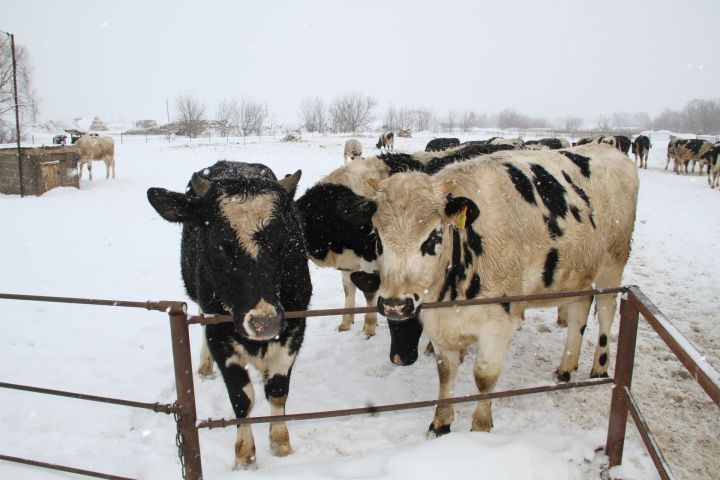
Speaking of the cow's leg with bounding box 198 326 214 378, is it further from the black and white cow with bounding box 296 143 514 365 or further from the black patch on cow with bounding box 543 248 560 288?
the black patch on cow with bounding box 543 248 560 288

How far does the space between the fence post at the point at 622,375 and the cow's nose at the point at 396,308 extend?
4.16 feet

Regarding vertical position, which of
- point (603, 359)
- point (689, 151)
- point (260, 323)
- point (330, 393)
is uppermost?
point (689, 151)

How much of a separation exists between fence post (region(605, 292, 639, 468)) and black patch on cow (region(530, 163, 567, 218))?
1.39m

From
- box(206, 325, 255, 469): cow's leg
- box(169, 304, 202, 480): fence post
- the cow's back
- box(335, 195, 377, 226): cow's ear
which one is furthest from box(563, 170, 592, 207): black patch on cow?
box(169, 304, 202, 480): fence post

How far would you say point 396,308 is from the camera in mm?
2738

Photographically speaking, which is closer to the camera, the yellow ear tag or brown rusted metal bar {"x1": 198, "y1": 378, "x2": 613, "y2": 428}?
brown rusted metal bar {"x1": 198, "y1": 378, "x2": 613, "y2": 428}

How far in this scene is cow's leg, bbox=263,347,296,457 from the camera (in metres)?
3.47

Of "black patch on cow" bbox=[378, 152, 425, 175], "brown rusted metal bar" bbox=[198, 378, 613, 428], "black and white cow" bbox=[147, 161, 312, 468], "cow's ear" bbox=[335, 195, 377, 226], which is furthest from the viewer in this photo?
"black patch on cow" bbox=[378, 152, 425, 175]

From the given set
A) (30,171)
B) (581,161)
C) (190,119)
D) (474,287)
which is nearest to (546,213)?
(474,287)

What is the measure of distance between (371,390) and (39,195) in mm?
14887

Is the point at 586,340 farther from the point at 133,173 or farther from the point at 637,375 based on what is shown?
the point at 133,173

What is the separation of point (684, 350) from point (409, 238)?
5.13 ft

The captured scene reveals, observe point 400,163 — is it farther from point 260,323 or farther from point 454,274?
point 260,323

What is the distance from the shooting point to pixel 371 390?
462 cm
